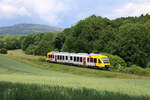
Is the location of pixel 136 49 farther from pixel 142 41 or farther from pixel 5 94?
pixel 5 94

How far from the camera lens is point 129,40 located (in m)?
56.2

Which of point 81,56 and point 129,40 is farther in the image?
point 129,40

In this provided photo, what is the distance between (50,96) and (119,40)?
5565cm

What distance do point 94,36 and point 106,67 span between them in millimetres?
28438

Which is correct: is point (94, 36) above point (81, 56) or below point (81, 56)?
above

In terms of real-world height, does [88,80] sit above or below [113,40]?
below

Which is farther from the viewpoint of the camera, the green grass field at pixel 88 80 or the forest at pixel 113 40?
the forest at pixel 113 40

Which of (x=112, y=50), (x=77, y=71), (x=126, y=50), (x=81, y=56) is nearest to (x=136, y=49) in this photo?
(x=126, y=50)

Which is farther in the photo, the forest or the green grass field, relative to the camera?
the forest

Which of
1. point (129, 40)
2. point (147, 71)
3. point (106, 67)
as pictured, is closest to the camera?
point (147, 71)

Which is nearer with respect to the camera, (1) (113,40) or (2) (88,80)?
(2) (88,80)

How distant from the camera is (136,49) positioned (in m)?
56.3

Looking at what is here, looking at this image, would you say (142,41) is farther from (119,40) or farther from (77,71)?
(77,71)

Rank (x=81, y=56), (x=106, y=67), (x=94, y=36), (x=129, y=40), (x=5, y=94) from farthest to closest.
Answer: (x=94, y=36) → (x=129, y=40) → (x=81, y=56) → (x=106, y=67) → (x=5, y=94)
